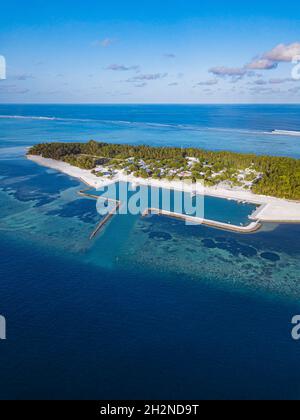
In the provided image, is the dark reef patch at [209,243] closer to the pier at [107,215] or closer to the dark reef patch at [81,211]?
Answer: the pier at [107,215]

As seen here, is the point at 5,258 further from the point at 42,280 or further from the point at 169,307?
the point at 169,307

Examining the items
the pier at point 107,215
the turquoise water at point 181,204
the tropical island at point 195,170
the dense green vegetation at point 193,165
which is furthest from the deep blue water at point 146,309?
the dense green vegetation at point 193,165

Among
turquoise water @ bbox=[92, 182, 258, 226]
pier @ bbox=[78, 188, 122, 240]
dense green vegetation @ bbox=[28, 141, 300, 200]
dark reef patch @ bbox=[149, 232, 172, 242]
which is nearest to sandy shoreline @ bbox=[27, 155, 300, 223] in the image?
turquoise water @ bbox=[92, 182, 258, 226]

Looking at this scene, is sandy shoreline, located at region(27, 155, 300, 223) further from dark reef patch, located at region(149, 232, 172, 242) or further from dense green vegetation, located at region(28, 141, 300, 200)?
dark reef patch, located at region(149, 232, 172, 242)

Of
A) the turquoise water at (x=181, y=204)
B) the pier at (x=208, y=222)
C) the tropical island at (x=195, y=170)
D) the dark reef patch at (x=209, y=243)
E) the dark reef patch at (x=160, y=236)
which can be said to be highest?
the tropical island at (x=195, y=170)

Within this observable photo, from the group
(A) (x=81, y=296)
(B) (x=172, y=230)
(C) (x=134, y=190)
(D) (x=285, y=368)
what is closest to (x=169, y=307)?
(A) (x=81, y=296)

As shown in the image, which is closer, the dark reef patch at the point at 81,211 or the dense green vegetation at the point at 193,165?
the dark reef patch at the point at 81,211

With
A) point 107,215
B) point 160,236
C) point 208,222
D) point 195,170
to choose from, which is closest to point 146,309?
point 160,236
